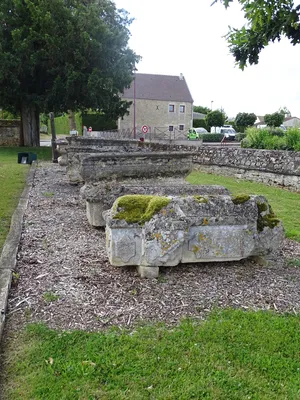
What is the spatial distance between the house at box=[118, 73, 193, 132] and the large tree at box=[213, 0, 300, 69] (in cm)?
4604

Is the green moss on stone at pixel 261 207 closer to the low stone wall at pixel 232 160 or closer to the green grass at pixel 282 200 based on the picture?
the green grass at pixel 282 200

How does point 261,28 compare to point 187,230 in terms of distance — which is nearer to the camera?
point 187,230

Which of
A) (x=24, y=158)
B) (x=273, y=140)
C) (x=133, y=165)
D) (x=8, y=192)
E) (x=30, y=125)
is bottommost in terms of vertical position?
(x=8, y=192)

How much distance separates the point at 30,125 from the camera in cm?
2175

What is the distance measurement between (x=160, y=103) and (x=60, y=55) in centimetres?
3483

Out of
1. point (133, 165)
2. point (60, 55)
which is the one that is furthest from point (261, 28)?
point (60, 55)

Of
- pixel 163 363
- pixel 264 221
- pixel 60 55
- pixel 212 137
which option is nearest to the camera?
pixel 163 363

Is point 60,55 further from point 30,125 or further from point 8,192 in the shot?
point 8,192

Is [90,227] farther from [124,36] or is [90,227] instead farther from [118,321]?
[124,36]

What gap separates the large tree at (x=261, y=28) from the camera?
373 centimetres

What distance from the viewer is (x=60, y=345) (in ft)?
7.92

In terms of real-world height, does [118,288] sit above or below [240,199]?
below

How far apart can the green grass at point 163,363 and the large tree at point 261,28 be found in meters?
3.06

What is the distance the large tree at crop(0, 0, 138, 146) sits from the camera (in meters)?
17.4
